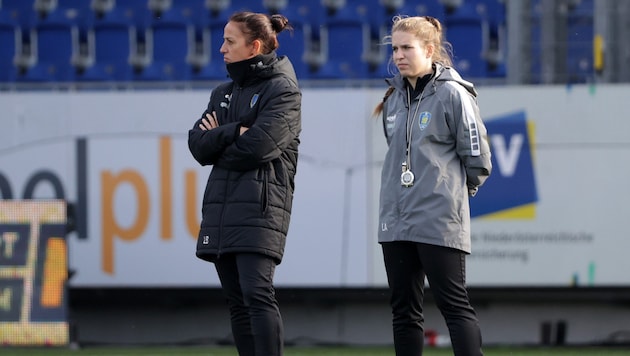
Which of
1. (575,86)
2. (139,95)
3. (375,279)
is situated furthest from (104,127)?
(575,86)

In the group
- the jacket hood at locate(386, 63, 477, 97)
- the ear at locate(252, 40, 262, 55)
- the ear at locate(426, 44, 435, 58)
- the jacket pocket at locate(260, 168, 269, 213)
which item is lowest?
the jacket pocket at locate(260, 168, 269, 213)

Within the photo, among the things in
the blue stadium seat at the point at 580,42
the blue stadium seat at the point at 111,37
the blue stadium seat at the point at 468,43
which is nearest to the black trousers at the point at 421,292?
the blue stadium seat at the point at 580,42

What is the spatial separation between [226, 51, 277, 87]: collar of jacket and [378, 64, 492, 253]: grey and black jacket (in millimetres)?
553

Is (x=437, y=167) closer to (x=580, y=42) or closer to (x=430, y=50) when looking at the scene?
(x=430, y=50)

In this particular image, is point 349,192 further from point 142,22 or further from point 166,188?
point 142,22

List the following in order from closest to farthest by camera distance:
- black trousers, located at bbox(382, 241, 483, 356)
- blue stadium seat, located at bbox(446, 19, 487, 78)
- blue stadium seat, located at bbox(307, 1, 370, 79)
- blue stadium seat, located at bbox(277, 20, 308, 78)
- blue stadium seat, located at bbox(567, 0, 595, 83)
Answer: black trousers, located at bbox(382, 241, 483, 356)
blue stadium seat, located at bbox(567, 0, 595, 83)
blue stadium seat, located at bbox(446, 19, 487, 78)
blue stadium seat, located at bbox(277, 20, 308, 78)
blue stadium seat, located at bbox(307, 1, 370, 79)

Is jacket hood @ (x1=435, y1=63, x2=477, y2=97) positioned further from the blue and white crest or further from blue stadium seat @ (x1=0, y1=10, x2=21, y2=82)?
blue stadium seat @ (x1=0, y1=10, x2=21, y2=82)

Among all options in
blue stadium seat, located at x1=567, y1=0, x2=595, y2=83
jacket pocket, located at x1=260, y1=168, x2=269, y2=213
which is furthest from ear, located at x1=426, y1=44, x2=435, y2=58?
blue stadium seat, located at x1=567, y1=0, x2=595, y2=83

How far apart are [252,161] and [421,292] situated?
0.79 meters

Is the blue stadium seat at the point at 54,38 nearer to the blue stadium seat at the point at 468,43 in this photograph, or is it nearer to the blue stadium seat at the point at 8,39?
the blue stadium seat at the point at 8,39

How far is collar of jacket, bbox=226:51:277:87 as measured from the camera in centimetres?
428

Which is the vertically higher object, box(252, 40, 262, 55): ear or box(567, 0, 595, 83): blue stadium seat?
box(567, 0, 595, 83): blue stadium seat

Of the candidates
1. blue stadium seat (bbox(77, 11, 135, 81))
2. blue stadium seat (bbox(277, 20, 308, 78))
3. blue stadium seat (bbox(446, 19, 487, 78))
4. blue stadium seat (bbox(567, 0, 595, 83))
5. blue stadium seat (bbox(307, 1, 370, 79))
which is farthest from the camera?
blue stadium seat (bbox(77, 11, 135, 81))

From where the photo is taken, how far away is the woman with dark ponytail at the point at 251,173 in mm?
4145
